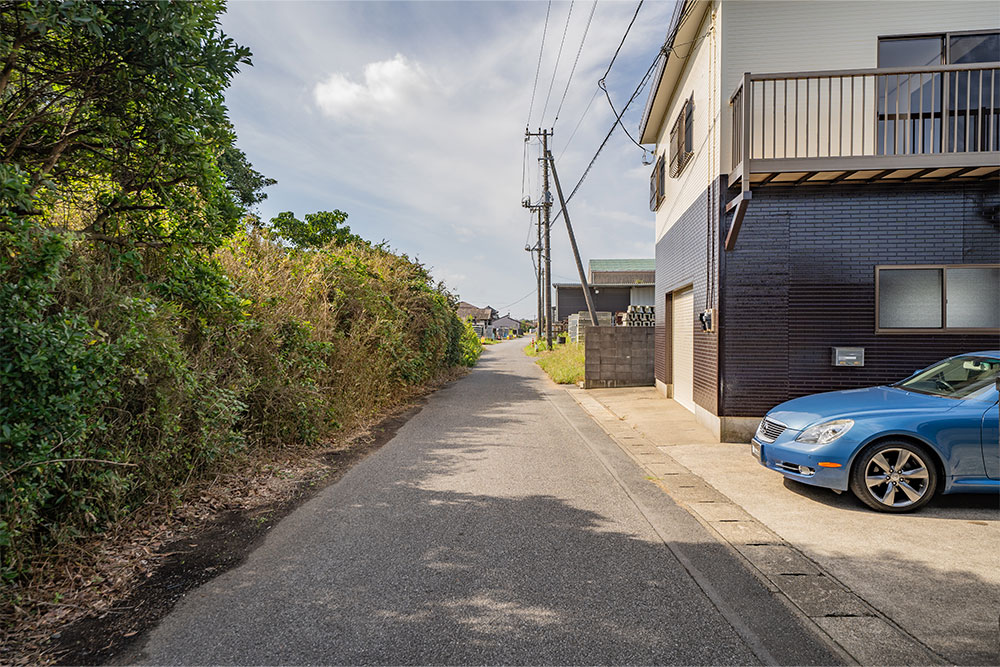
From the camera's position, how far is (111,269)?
377 centimetres

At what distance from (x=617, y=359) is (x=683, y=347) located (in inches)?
146

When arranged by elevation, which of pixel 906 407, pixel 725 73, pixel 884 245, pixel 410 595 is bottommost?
pixel 410 595

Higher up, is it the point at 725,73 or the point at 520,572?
the point at 725,73

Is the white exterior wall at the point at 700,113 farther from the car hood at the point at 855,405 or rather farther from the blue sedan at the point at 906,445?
the blue sedan at the point at 906,445

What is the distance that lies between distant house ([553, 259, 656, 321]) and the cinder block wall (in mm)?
17433

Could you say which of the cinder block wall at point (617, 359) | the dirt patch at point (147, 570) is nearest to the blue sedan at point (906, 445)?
the dirt patch at point (147, 570)

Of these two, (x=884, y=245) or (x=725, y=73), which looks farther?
(x=725, y=73)

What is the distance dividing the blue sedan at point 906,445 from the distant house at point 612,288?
1037 inches

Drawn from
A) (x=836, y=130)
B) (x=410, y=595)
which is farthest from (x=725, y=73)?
(x=410, y=595)

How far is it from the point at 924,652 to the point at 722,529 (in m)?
1.58

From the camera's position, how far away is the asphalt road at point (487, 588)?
2.47 m

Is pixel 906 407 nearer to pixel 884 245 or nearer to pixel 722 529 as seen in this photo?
pixel 722 529

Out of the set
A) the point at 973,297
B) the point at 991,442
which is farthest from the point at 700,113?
the point at 991,442

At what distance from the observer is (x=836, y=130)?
7098 mm
